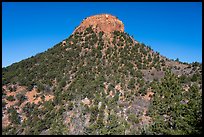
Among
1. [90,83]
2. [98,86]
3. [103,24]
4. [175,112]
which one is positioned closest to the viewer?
[175,112]

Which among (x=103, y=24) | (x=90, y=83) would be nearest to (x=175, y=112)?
(x=90, y=83)

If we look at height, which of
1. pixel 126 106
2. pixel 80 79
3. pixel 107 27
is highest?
pixel 107 27

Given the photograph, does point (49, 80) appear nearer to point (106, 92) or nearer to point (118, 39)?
point (106, 92)

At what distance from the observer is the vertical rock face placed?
2921 inches

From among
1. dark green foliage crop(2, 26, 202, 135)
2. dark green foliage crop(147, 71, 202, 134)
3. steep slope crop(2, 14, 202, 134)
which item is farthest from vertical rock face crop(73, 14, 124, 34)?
dark green foliage crop(147, 71, 202, 134)

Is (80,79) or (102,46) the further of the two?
(102,46)

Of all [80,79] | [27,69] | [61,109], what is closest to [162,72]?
[80,79]

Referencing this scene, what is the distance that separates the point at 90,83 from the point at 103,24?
2228 centimetres

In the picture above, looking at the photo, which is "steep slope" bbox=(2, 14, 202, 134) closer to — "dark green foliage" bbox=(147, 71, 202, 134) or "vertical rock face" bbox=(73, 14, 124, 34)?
"vertical rock face" bbox=(73, 14, 124, 34)

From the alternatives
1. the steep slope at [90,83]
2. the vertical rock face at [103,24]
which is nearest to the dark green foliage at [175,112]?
the steep slope at [90,83]

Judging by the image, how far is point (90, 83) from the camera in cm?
5694

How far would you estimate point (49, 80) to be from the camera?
6088 cm

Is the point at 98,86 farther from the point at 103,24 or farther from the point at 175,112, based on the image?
the point at 175,112

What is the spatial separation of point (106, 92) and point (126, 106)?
5.80m
